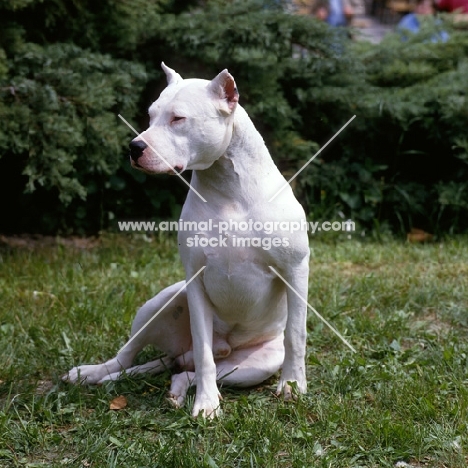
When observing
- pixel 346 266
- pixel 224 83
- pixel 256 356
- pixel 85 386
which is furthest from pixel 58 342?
pixel 346 266

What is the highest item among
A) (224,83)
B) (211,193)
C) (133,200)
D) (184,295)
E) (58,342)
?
(224,83)

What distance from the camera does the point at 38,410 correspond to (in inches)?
130

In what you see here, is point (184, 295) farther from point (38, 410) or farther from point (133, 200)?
point (133, 200)

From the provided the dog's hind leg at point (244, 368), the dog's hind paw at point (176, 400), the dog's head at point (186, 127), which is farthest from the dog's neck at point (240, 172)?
the dog's hind paw at point (176, 400)

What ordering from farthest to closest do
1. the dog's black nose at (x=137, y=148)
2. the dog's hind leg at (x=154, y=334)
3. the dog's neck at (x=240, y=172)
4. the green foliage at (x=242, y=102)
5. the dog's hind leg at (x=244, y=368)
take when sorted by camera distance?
the green foliage at (x=242, y=102), the dog's hind leg at (x=154, y=334), the dog's hind leg at (x=244, y=368), the dog's neck at (x=240, y=172), the dog's black nose at (x=137, y=148)

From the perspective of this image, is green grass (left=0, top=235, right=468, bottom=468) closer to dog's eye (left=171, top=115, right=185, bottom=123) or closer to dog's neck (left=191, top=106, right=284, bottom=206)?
dog's neck (left=191, top=106, right=284, bottom=206)

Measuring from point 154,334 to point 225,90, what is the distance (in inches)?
51.2

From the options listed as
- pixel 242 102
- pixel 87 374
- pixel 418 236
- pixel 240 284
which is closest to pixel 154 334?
pixel 87 374

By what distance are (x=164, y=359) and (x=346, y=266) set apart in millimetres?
2159

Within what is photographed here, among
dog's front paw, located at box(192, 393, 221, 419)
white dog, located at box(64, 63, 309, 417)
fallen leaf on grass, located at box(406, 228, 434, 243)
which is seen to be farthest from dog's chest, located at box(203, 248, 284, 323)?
fallen leaf on grass, located at box(406, 228, 434, 243)

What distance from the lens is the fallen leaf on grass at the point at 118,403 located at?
3359 millimetres

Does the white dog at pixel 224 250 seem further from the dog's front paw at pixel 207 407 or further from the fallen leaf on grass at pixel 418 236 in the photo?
the fallen leaf on grass at pixel 418 236

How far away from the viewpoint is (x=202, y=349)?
3.32 meters

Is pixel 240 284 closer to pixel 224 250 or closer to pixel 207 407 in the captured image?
pixel 224 250
